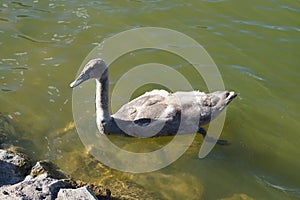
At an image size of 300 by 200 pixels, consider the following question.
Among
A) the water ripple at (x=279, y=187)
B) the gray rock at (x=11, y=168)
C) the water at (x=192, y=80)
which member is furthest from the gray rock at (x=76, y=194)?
the water ripple at (x=279, y=187)

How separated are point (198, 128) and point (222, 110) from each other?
51cm

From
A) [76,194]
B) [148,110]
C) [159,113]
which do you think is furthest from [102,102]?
[76,194]

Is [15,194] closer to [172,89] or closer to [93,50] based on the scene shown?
[172,89]

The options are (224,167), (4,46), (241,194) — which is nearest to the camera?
(241,194)

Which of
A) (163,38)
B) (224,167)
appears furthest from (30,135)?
(163,38)

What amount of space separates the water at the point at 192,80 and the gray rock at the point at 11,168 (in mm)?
1132

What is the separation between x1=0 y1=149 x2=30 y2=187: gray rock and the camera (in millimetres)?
5273

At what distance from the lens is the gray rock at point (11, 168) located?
5273 millimetres

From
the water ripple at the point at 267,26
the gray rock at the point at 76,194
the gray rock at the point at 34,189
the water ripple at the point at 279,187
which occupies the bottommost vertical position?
the water ripple at the point at 279,187

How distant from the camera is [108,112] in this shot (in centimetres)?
739

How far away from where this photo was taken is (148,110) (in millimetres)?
7344

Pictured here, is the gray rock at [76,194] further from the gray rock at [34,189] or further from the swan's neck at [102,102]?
the swan's neck at [102,102]

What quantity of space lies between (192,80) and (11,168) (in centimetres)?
417

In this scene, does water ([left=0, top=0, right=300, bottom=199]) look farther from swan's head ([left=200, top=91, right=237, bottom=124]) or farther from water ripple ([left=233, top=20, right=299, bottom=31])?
swan's head ([left=200, top=91, right=237, bottom=124])
